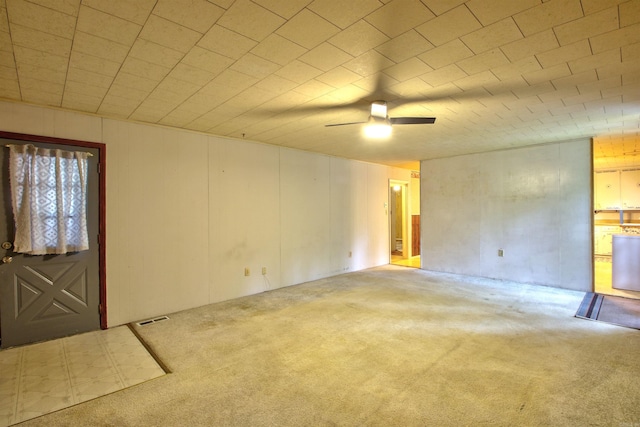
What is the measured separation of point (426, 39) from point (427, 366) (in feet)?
8.52

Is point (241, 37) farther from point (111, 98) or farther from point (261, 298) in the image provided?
point (261, 298)

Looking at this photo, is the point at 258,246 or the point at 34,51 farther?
the point at 258,246

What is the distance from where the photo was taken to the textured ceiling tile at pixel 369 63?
2260 mm

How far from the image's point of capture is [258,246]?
502 cm

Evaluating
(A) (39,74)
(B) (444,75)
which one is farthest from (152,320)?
(B) (444,75)

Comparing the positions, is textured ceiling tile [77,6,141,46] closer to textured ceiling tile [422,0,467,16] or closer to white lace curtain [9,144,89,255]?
textured ceiling tile [422,0,467,16]

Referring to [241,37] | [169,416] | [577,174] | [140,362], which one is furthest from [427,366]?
[577,174]

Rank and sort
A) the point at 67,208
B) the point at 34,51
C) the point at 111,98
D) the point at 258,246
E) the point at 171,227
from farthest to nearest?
the point at 258,246 → the point at 171,227 → the point at 67,208 → the point at 111,98 → the point at 34,51

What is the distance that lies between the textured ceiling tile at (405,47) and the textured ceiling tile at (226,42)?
940 millimetres

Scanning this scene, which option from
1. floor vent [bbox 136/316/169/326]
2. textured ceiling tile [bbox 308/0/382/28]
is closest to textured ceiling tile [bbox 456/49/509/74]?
textured ceiling tile [bbox 308/0/382/28]

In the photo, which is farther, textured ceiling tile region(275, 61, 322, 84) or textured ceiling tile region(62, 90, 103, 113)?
textured ceiling tile region(62, 90, 103, 113)

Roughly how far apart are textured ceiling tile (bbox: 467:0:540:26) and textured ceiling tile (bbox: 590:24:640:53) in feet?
2.46

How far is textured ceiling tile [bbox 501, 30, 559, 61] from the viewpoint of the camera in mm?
2019

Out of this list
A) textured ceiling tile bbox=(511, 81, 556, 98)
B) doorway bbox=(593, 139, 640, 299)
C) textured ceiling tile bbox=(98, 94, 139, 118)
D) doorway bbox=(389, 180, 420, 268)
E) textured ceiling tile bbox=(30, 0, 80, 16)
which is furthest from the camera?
doorway bbox=(389, 180, 420, 268)
